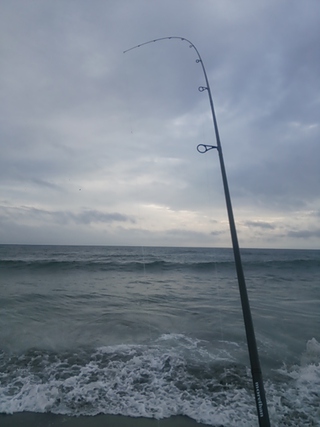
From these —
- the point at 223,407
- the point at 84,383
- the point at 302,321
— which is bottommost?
the point at 302,321

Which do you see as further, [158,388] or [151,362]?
[151,362]

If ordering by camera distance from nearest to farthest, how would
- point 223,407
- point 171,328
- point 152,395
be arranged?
point 223,407, point 152,395, point 171,328

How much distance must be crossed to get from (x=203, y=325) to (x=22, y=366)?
18.1 feet

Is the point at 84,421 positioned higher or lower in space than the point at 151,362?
higher

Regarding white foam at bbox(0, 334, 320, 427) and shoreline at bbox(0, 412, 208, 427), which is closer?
shoreline at bbox(0, 412, 208, 427)

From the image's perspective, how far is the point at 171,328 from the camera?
27.6 ft

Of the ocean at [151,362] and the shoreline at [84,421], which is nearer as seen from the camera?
the shoreline at [84,421]

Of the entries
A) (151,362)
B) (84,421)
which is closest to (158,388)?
(151,362)

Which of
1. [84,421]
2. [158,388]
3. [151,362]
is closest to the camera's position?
[84,421]

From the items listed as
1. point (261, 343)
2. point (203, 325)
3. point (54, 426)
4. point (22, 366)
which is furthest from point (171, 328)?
point (54, 426)

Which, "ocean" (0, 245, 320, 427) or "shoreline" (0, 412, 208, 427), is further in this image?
"ocean" (0, 245, 320, 427)

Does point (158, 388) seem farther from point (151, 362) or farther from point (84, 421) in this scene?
point (84, 421)

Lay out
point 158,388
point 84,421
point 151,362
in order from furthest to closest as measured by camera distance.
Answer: point 151,362
point 158,388
point 84,421

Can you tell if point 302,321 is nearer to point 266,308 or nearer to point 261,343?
point 266,308
